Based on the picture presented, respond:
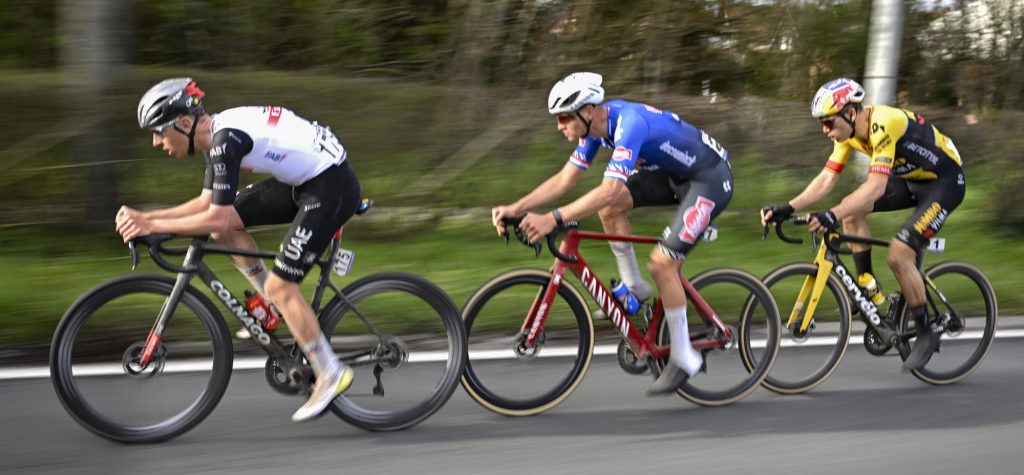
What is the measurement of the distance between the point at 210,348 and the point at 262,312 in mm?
389

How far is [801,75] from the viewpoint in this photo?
11961 millimetres

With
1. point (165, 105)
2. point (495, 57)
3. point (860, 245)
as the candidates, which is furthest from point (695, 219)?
point (495, 57)

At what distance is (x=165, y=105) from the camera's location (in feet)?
15.2

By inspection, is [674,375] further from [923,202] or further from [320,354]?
[923,202]

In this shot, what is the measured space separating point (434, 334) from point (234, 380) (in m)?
1.17

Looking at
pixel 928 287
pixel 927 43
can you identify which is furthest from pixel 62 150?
pixel 927 43

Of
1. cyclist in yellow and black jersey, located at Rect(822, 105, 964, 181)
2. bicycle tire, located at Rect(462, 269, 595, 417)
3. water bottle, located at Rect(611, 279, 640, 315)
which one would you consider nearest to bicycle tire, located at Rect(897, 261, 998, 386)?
cyclist in yellow and black jersey, located at Rect(822, 105, 964, 181)

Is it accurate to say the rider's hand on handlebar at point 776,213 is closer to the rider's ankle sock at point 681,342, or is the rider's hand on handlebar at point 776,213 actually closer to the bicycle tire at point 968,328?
the rider's ankle sock at point 681,342

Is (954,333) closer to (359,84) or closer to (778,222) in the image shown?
(778,222)

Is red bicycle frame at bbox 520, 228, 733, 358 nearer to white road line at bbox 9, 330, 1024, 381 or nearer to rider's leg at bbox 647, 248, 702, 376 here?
rider's leg at bbox 647, 248, 702, 376

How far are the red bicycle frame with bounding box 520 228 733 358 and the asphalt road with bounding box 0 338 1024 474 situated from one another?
33 cm

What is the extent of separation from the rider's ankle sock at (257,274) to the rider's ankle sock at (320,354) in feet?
1.16

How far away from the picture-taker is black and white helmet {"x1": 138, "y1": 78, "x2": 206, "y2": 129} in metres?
4.62

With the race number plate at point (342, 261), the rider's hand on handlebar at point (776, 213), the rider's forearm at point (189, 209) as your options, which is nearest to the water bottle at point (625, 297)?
the rider's hand on handlebar at point (776, 213)
